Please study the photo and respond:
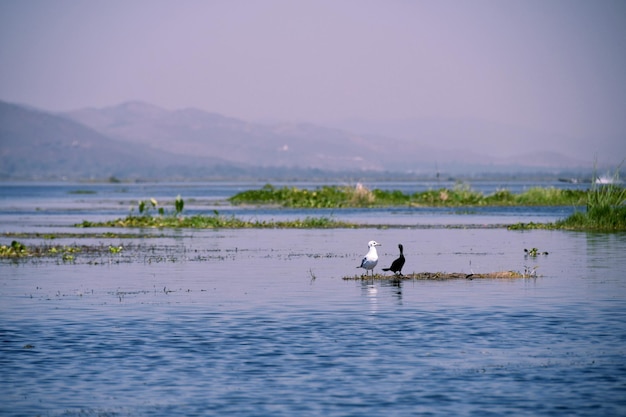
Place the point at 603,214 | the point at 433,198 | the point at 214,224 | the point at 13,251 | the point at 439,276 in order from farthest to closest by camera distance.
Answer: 1. the point at 433,198
2. the point at 214,224
3. the point at 603,214
4. the point at 13,251
5. the point at 439,276

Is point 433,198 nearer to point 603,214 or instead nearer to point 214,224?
point 214,224

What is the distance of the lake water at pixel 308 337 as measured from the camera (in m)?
16.5

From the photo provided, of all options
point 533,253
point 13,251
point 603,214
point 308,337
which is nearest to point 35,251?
point 13,251

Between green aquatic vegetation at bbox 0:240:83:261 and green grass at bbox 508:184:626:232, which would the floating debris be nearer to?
green aquatic vegetation at bbox 0:240:83:261

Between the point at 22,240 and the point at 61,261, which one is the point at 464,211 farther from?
the point at 61,261

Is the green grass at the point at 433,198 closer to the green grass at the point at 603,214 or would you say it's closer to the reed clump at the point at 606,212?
the green grass at the point at 603,214

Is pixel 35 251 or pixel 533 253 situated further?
pixel 35 251

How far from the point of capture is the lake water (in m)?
16.5

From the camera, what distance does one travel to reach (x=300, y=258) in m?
40.7

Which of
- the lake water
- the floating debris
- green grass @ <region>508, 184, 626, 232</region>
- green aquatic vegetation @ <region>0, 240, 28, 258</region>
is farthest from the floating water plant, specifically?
green aquatic vegetation @ <region>0, 240, 28, 258</region>

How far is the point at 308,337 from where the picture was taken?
21891 mm

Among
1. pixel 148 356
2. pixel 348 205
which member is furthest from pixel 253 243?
pixel 348 205

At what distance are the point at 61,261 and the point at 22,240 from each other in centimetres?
1198

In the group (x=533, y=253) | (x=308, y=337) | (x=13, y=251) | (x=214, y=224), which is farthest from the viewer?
(x=214, y=224)
